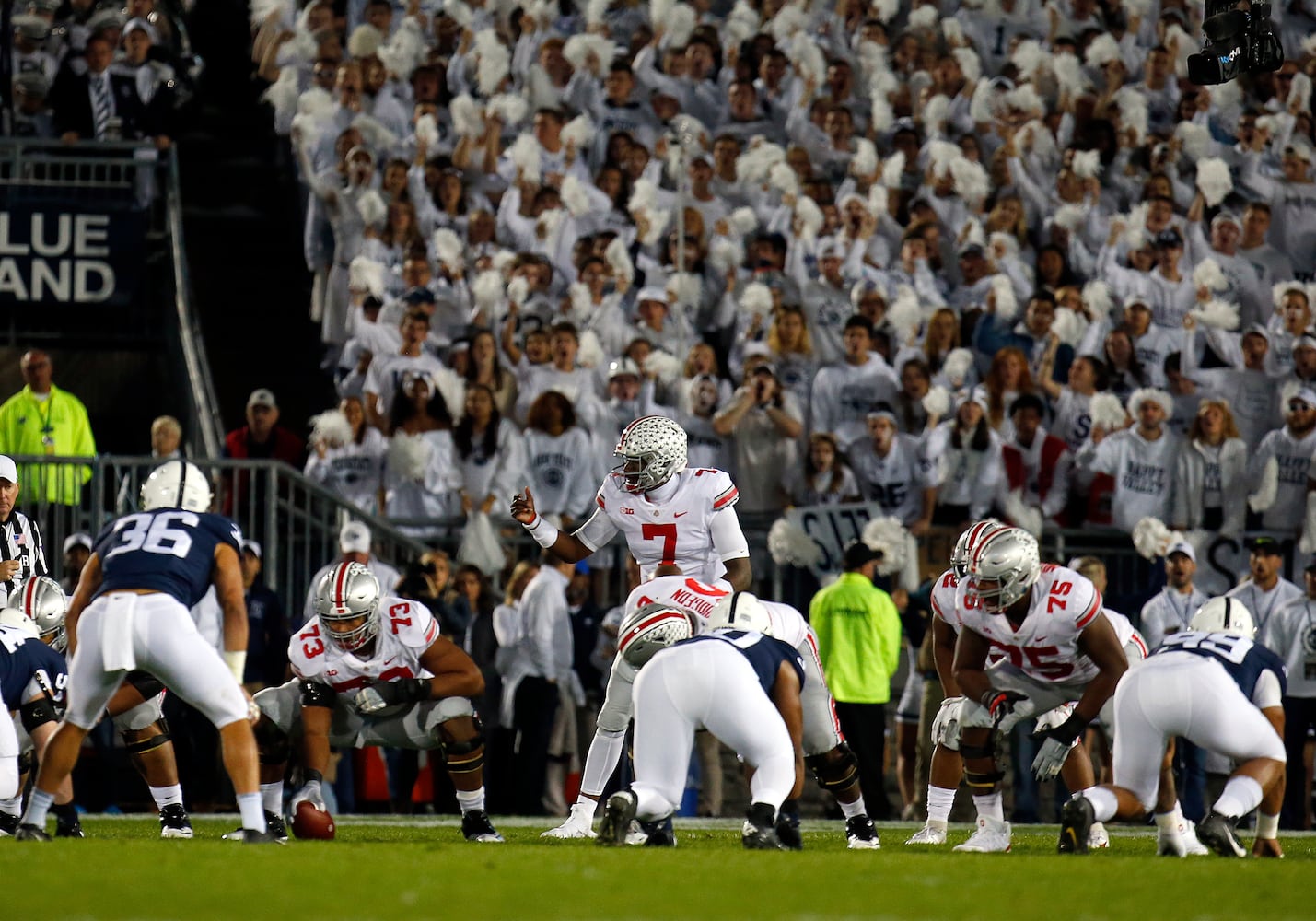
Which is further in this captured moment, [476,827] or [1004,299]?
[1004,299]

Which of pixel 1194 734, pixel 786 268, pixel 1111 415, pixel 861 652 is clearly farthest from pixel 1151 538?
pixel 1194 734

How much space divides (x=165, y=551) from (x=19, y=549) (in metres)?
2.58

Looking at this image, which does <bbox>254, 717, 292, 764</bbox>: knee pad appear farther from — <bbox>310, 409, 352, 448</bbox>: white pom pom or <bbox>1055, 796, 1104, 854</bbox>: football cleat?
<bbox>310, 409, 352, 448</bbox>: white pom pom

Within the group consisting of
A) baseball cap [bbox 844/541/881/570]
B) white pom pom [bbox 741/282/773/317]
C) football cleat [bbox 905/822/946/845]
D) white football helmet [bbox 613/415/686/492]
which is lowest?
football cleat [bbox 905/822/946/845]

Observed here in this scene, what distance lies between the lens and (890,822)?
44.5ft

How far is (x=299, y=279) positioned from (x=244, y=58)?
3.12 meters

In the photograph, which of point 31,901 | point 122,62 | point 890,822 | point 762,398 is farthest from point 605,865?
point 122,62

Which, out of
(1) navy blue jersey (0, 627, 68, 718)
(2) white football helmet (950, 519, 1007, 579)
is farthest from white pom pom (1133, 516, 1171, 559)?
(1) navy blue jersey (0, 627, 68, 718)

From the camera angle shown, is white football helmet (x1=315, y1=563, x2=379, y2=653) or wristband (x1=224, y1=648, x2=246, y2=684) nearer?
wristband (x1=224, y1=648, x2=246, y2=684)

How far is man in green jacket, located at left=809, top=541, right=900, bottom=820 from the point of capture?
13.9m

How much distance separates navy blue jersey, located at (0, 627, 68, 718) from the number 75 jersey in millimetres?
2799

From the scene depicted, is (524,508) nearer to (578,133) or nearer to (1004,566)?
(1004,566)

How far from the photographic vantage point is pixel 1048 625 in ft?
32.3

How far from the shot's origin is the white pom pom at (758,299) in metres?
16.5
